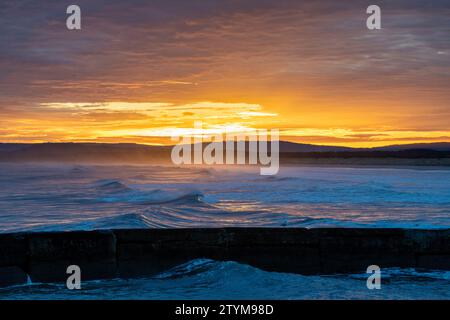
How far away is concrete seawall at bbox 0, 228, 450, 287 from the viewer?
328 inches

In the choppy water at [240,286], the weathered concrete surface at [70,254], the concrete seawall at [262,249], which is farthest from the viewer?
the concrete seawall at [262,249]

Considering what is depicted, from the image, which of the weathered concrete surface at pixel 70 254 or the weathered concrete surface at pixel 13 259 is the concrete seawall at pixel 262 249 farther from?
the weathered concrete surface at pixel 13 259

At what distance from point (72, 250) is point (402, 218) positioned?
8.99 meters

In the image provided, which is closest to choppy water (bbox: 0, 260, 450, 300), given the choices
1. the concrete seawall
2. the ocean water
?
the ocean water

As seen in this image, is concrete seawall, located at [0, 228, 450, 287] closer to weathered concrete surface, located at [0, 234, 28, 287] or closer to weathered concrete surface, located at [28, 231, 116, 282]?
weathered concrete surface, located at [28, 231, 116, 282]

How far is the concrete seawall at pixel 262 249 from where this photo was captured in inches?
328

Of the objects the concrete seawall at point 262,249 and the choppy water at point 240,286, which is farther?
the concrete seawall at point 262,249

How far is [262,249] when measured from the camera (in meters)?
8.52

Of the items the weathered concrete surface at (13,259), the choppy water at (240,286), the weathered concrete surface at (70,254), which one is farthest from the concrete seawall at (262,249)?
the weathered concrete surface at (13,259)

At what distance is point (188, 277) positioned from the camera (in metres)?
8.13

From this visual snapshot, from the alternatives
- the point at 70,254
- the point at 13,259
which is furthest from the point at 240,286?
the point at 13,259
